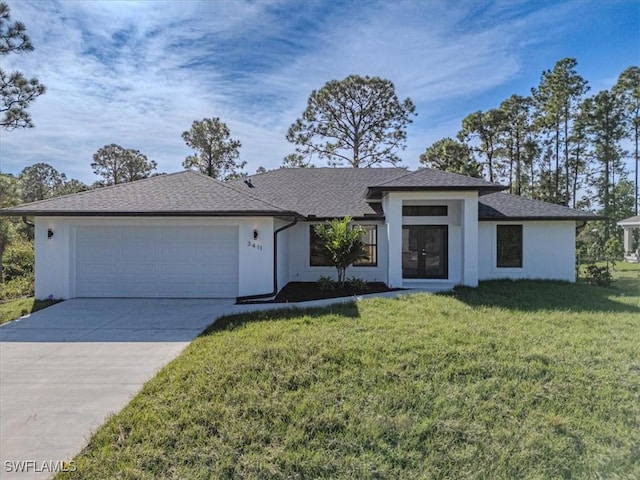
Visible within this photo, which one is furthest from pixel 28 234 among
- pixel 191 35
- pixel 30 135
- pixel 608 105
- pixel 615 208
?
pixel 615 208

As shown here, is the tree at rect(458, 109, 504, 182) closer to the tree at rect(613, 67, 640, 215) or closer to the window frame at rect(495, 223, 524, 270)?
the tree at rect(613, 67, 640, 215)

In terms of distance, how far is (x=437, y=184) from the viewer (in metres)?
12.2

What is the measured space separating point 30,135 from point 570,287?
71.1 ft

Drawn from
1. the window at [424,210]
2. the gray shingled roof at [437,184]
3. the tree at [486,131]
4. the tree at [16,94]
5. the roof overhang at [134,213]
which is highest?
the tree at [486,131]

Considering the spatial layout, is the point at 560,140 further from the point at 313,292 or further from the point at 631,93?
the point at 313,292

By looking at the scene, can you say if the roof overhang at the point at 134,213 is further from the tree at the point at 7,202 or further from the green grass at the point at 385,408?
the tree at the point at 7,202

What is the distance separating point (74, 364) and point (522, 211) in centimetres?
1524

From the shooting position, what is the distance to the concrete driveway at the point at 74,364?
409 centimetres

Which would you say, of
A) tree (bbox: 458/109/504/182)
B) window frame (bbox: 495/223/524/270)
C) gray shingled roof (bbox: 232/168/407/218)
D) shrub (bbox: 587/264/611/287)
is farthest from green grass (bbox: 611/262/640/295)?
tree (bbox: 458/109/504/182)

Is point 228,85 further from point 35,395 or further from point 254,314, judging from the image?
point 35,395

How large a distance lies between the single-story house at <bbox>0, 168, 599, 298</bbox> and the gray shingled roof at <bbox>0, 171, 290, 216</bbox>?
3 centimetres

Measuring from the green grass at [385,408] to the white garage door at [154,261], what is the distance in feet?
14.6

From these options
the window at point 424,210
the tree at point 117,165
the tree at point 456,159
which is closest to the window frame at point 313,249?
the window at point 424,210

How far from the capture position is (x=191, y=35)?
8.39 meters
